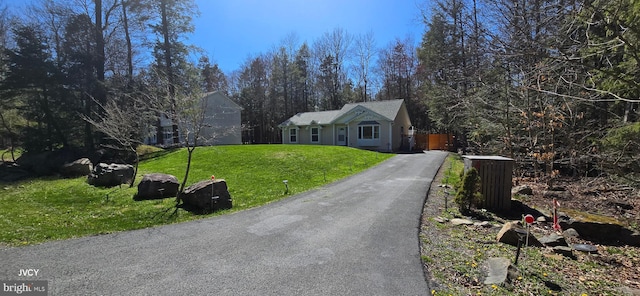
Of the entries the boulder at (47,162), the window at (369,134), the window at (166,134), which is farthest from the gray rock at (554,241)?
the window at (166,134)

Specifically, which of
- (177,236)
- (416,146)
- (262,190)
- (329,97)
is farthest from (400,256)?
(329,97)

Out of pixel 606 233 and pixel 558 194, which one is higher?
pixel 558 194

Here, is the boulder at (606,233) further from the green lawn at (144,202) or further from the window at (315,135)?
the window at (315,135)

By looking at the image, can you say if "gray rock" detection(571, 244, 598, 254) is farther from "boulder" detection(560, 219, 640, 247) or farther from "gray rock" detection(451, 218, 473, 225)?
"gray rock" detection(451, 218, 473, 225)

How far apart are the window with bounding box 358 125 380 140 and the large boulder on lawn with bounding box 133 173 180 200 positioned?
769 inches

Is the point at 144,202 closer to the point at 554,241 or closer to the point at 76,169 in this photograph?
the point at 76,169

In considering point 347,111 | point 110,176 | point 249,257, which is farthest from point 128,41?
point 249,257

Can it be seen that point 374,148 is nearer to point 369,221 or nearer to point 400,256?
point 369,221

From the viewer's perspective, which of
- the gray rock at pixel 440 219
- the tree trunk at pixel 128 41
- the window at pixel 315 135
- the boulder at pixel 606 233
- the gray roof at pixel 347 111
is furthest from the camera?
the window at pixel 315 135

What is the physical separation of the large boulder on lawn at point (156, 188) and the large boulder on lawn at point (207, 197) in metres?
1.60

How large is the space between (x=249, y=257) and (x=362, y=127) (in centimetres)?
2329

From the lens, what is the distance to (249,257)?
4500 millimetres

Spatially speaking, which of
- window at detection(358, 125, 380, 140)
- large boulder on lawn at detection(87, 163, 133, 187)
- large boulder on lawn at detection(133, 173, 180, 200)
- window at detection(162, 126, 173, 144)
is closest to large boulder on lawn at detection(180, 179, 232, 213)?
large boulder on lawn at detection(133, 173, 180, 200)

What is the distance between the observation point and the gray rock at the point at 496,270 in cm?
369
